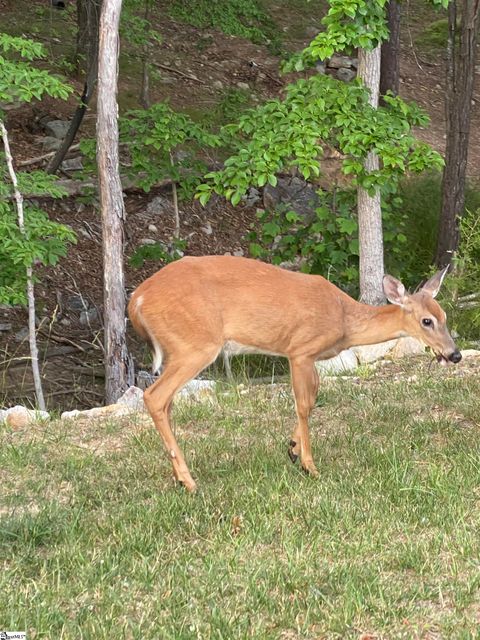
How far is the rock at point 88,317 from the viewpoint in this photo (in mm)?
13336

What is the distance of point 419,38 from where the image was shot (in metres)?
22.8

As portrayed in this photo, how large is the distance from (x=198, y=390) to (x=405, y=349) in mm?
2030

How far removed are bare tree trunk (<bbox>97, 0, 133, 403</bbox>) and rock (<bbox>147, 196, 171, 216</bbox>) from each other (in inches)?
193

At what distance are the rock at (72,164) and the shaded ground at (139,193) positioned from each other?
489 mm

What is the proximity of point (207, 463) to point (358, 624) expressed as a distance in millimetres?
2218

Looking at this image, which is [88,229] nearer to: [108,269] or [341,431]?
[108,269]

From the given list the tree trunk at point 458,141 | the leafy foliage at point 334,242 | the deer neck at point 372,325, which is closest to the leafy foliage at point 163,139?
the leafy foliage at point 334,242

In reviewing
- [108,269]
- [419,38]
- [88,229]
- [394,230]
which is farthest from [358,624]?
[419,38]

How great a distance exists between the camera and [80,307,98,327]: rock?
13336 millimetres

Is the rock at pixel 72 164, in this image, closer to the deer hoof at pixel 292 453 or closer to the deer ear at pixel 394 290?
the deer ear at pixel 394 290

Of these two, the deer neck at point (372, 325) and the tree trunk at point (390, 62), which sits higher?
the tree trunk at point (390, 62)

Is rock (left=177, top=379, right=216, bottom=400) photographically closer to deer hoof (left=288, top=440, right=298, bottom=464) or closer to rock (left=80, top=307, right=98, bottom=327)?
deer hoof (left=288, top=440, right=298, bottom=464)

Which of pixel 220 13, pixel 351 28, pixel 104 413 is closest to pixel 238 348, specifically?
pixel 104 413

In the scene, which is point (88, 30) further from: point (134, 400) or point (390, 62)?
point (134, 400)
